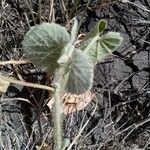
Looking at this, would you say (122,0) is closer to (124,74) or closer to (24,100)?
(124,74)

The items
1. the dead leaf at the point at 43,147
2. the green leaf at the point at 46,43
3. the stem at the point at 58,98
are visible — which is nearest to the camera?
the green leaf at the point at 46,43

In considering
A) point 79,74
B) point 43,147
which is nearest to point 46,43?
point 79,74

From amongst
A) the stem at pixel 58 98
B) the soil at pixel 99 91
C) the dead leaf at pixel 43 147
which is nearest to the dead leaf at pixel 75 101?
the soil at pixel 99 91

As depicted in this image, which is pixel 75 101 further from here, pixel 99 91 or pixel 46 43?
pixel 46 43

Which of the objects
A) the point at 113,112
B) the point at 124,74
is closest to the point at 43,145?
the point at 113,112

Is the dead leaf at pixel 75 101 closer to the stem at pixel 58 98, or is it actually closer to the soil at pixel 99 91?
the soil at pixel 99 91

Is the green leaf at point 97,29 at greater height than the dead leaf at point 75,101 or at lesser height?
greater
